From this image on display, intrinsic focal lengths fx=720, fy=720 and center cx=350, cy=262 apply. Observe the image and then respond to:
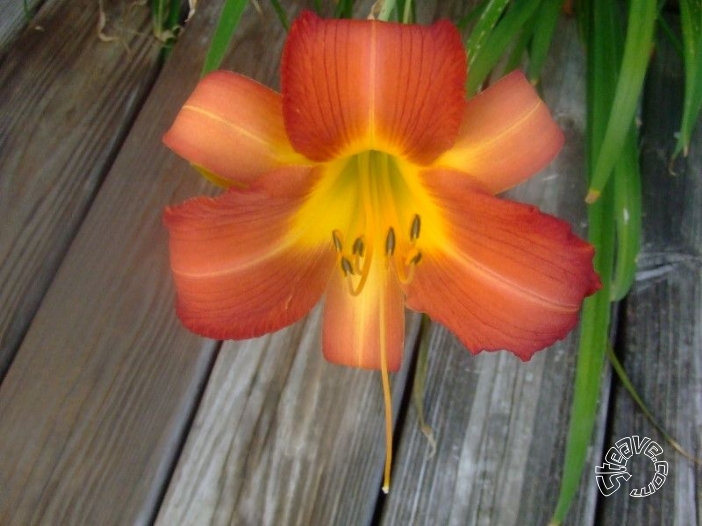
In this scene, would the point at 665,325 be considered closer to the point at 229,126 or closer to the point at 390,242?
the point at 390,242

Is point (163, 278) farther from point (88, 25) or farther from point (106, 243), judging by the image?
point (88, 25)

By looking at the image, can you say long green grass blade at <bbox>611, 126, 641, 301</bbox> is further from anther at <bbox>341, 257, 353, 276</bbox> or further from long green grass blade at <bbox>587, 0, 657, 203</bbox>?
anther at <bbox>341, 257, 353, 276</bbox>

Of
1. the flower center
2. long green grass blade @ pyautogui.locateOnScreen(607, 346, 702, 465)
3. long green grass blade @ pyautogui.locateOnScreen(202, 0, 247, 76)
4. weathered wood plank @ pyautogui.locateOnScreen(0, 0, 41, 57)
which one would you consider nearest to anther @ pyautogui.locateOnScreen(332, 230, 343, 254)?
the flower center

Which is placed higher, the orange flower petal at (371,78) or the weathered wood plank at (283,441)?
the orange flower petal at (371,78)

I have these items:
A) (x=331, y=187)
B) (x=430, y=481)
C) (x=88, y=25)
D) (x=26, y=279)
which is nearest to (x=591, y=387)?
(x=430, y=481)

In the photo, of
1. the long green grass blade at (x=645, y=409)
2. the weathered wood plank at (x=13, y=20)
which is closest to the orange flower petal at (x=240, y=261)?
the long green grass blade at (x=645, y=409)

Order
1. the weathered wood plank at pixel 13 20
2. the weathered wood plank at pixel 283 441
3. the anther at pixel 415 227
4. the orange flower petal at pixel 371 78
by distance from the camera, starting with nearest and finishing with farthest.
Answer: the orange flower petal at pixel 371 78 → the anther at pixel 415 227 → the weathered wood plank at pixel 283 441 → the weathered wood plank at pixel 13 20

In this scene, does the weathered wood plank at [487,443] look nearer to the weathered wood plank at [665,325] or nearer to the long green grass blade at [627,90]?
the weathered wood plank at [665,325]
